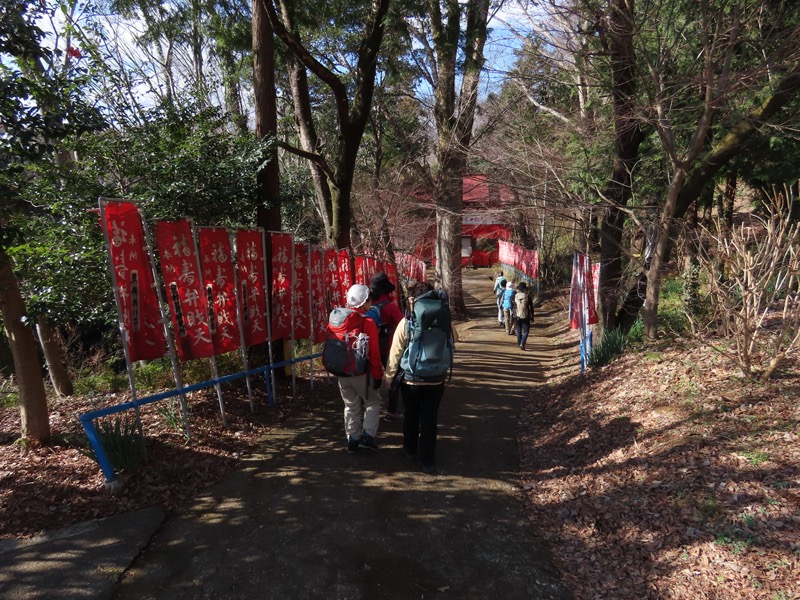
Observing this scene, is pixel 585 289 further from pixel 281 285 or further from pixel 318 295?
pixel 281 285

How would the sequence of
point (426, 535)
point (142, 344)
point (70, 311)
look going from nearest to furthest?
point (426, 535) → point (142, 344) → point (70, 311)

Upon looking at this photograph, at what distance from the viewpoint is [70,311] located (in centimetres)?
504

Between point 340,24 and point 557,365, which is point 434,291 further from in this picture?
point 340,24

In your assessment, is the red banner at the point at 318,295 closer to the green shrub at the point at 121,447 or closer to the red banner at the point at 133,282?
the red banner at the point at 133,282

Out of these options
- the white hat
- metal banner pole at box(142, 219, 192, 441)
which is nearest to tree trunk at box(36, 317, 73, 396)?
metal banner pole at box(142, 219, 192, 441)

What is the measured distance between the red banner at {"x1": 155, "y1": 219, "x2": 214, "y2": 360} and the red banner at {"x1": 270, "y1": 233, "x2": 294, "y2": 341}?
1.27 meters

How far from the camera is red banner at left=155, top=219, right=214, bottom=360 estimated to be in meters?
4.73

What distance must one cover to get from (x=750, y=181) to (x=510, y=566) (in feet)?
40.5

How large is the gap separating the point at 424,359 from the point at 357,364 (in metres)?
0.64

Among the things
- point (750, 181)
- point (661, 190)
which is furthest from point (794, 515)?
point (750, 181)

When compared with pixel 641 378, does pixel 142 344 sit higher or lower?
higher

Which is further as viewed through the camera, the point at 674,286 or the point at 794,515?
the point at 674,286

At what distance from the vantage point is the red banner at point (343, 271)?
8209 mm

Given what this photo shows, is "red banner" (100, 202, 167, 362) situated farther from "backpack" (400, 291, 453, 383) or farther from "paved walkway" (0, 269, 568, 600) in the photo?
"backpack" (400, 291, 453, 383)
